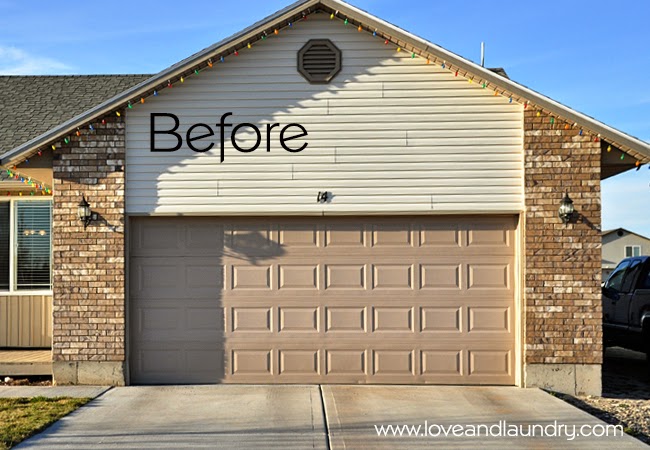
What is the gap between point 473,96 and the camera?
9.82 meters

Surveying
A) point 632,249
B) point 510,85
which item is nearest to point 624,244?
point 632,249

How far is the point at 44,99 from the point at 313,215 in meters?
7.19

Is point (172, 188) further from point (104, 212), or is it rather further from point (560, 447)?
point (560, 447)

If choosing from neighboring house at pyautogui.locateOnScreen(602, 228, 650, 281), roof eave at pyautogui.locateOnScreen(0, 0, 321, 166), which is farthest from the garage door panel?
neighboring house at pyautogui.locateOnScreen(602, 228, 650, 281)

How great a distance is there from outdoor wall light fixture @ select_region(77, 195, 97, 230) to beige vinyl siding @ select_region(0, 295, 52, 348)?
243 centimetres

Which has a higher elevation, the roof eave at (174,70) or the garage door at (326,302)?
the roof eave at (174,70)

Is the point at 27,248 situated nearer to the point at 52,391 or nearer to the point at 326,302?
the point at 52,391

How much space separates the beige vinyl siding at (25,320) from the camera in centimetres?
1148

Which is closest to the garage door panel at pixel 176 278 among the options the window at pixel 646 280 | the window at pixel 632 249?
the window at pixel 646 280

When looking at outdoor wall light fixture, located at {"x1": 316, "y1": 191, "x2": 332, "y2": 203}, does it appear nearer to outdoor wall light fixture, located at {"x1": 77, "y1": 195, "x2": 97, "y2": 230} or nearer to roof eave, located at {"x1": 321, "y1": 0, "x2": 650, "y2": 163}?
roof eave, located at {"x1": 321, "y1": 0, "x2": 650, "y2": 163}

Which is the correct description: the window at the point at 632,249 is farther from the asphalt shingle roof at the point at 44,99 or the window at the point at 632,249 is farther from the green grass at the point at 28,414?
the green grass at the point at 28,414

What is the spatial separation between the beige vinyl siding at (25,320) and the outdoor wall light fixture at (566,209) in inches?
314

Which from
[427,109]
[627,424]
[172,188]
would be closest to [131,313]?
[172,188]

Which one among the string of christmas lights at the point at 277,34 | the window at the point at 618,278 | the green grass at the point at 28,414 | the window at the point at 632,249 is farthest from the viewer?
the window at the point at 632,249
